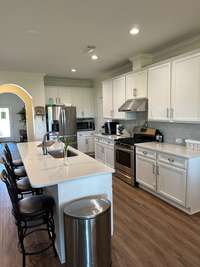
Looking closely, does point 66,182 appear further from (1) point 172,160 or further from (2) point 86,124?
(2) point 86,124

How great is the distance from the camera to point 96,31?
3006 millimetres

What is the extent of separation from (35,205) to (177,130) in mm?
2883

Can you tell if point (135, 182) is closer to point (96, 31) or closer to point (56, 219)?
point (56, 219)

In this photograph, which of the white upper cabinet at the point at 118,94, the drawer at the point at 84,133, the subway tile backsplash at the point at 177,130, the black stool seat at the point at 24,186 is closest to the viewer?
the black stool seat at the point at 24,186

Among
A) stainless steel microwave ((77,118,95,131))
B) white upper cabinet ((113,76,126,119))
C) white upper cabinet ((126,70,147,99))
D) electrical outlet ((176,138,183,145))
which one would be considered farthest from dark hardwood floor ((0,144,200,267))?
stainless steel microwave ((77,118,95,131))

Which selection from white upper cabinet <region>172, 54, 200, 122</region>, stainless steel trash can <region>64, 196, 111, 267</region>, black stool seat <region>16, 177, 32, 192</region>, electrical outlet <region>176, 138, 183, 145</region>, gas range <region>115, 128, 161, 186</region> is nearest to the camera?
stainless steel trash can <region>64, 196, 111, 267</region>

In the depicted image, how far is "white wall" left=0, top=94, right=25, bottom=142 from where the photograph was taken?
1119 cm

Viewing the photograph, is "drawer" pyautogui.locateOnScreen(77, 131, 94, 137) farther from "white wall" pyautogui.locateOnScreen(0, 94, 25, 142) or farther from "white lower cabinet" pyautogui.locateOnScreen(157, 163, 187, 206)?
"white wall" pyautogui.locateOnScreen(0, 94, 25, 142)

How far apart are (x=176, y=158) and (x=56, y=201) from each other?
191 cm

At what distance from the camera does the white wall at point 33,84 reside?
5.47 meters

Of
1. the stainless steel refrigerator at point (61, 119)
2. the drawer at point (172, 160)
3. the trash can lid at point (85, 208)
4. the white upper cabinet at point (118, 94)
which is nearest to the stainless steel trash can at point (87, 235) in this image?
the trash can lid at point (85, 208)

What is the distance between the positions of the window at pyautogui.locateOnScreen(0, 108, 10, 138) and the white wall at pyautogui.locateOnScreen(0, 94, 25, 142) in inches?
8.5

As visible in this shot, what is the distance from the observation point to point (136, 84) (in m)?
4.33

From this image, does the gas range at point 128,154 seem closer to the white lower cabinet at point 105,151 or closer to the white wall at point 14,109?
the white lower cabinet at point 105,151
